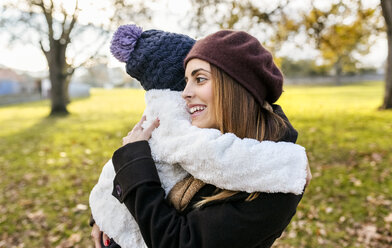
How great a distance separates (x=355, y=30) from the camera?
12.4 metres

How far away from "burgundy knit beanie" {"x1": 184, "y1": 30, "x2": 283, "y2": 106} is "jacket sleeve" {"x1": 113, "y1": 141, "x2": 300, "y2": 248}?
1.68 feet

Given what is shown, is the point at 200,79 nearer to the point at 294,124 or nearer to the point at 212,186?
the point at 212,186

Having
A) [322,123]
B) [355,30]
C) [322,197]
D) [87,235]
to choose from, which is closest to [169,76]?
[87,235]

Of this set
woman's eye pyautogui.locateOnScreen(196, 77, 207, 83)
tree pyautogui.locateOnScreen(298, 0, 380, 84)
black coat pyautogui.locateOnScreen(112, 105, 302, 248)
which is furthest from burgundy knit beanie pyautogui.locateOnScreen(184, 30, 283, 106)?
tree pyautogui.locateOnScreen(298, 0, 380, 84)

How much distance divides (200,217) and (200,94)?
0.58m

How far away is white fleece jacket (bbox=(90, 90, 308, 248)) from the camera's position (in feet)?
4.04

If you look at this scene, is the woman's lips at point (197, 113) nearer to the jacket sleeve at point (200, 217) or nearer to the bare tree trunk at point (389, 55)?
the jacket sleeve at point (200, 217)

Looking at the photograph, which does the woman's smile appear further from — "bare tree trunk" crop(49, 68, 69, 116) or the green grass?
"bare tree trunk" crop(49, 68, 69, 116)

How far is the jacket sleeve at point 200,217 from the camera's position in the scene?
4.08 ft

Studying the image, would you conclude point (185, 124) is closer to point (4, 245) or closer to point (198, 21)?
point (4, 245)

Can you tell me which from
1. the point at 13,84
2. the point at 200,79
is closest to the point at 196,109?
the point at 200,79

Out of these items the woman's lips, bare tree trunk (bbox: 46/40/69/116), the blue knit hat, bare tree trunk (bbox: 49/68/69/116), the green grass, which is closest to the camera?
the woman's lips

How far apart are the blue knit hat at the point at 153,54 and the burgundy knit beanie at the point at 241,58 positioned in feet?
0.56

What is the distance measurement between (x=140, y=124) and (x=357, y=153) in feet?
22.5
